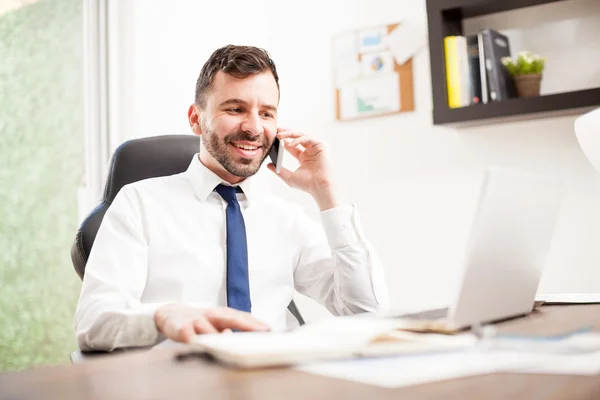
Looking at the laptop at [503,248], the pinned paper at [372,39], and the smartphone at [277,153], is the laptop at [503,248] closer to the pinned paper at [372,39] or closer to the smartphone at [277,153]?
the smartphone at [277,153]

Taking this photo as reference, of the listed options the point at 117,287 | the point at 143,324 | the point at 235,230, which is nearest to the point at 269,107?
the point at 235,230

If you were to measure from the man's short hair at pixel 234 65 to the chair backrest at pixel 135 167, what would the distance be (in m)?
0.15

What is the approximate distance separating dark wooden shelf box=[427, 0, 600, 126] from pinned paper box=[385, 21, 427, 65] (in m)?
0.18

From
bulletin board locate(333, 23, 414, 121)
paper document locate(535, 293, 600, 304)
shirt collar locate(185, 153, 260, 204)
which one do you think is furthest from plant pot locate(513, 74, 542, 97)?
shirt collar locate(185, 153, 260, 204)

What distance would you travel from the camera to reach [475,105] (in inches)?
86.0

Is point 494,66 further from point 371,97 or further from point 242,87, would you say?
point 242,87

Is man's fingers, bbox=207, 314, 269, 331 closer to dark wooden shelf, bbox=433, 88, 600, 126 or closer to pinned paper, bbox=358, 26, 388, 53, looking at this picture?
dark wooden shelf, bbox=433, 88, 600, 126

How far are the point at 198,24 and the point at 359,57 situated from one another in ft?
2.94

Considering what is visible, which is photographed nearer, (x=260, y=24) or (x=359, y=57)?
(x=359, y=57)

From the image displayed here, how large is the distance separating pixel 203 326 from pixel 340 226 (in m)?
0.86

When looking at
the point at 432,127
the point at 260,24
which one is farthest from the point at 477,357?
the point at 260,24

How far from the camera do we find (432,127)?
2.49 metres

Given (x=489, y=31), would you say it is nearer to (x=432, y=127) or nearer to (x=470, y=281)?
(x=432, y=127)

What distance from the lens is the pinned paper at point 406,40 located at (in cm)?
252
